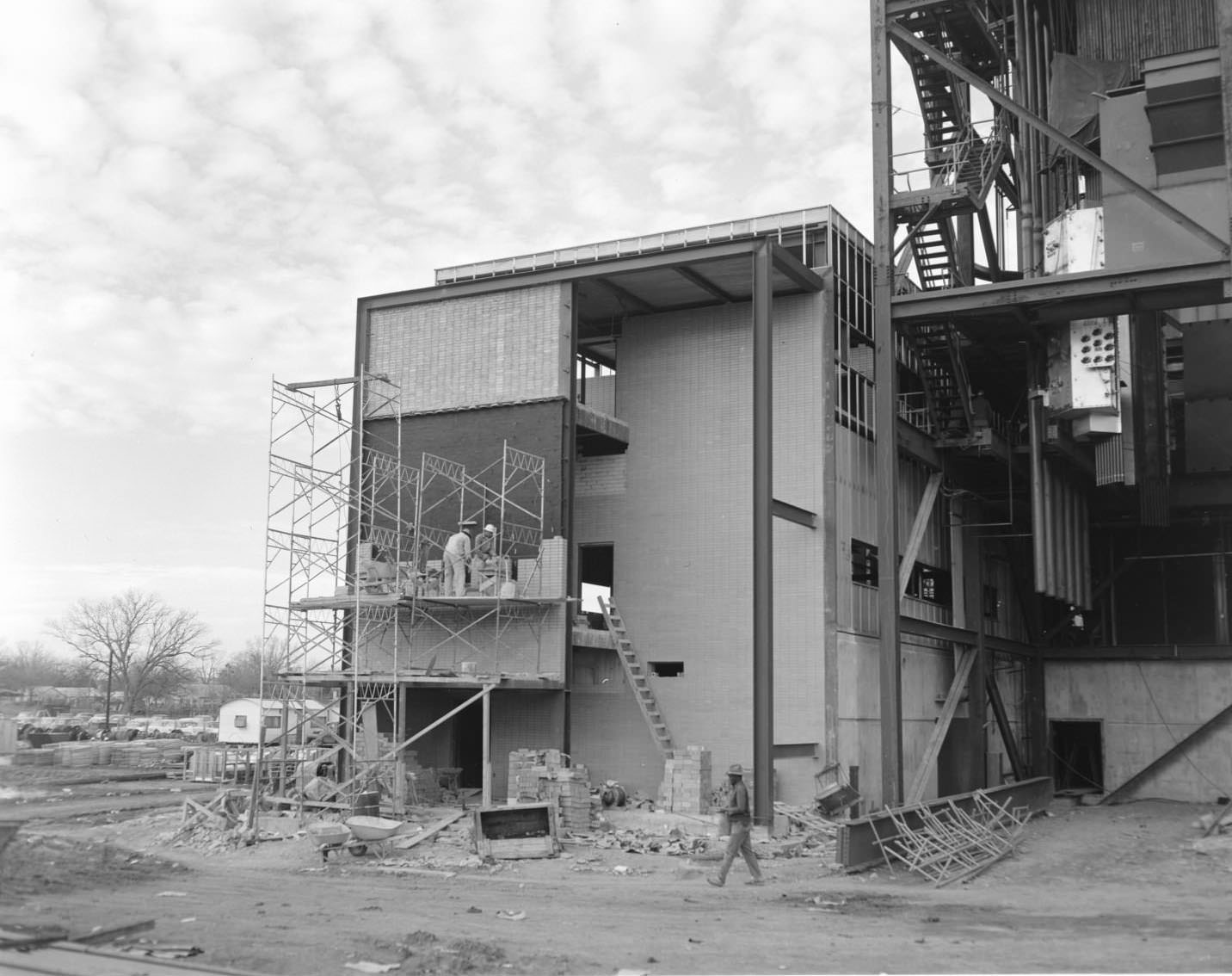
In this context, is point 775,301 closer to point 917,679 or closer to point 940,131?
point 940,131

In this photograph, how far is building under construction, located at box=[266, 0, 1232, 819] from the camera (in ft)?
80.4

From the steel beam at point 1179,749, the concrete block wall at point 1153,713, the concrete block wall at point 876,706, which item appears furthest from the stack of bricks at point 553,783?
the concrete block wall at point 1153,713

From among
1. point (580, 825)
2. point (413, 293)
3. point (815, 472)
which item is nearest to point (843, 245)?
point (815, 472)

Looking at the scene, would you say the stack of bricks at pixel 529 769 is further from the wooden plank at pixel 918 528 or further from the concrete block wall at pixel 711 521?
the wooden plank at pixel 918 528

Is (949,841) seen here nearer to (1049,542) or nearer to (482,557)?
(1049,542)

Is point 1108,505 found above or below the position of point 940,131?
below

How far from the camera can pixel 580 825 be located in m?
22.8

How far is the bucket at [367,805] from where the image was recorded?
74.4ft

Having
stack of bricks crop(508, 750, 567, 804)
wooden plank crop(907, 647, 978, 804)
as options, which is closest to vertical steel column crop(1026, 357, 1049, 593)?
wooden plank crop(907, 647, 978, 804)

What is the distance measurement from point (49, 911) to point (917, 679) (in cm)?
2186

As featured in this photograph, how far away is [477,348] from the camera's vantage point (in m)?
28.5

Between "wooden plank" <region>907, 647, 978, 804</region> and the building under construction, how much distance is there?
13cm

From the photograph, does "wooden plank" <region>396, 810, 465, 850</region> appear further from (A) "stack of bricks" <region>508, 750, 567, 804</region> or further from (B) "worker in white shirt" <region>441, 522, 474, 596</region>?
(B) "worker in white shirt" <region>441, 522, 474, 596</region>

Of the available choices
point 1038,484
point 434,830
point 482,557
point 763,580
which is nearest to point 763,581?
point 763,580
